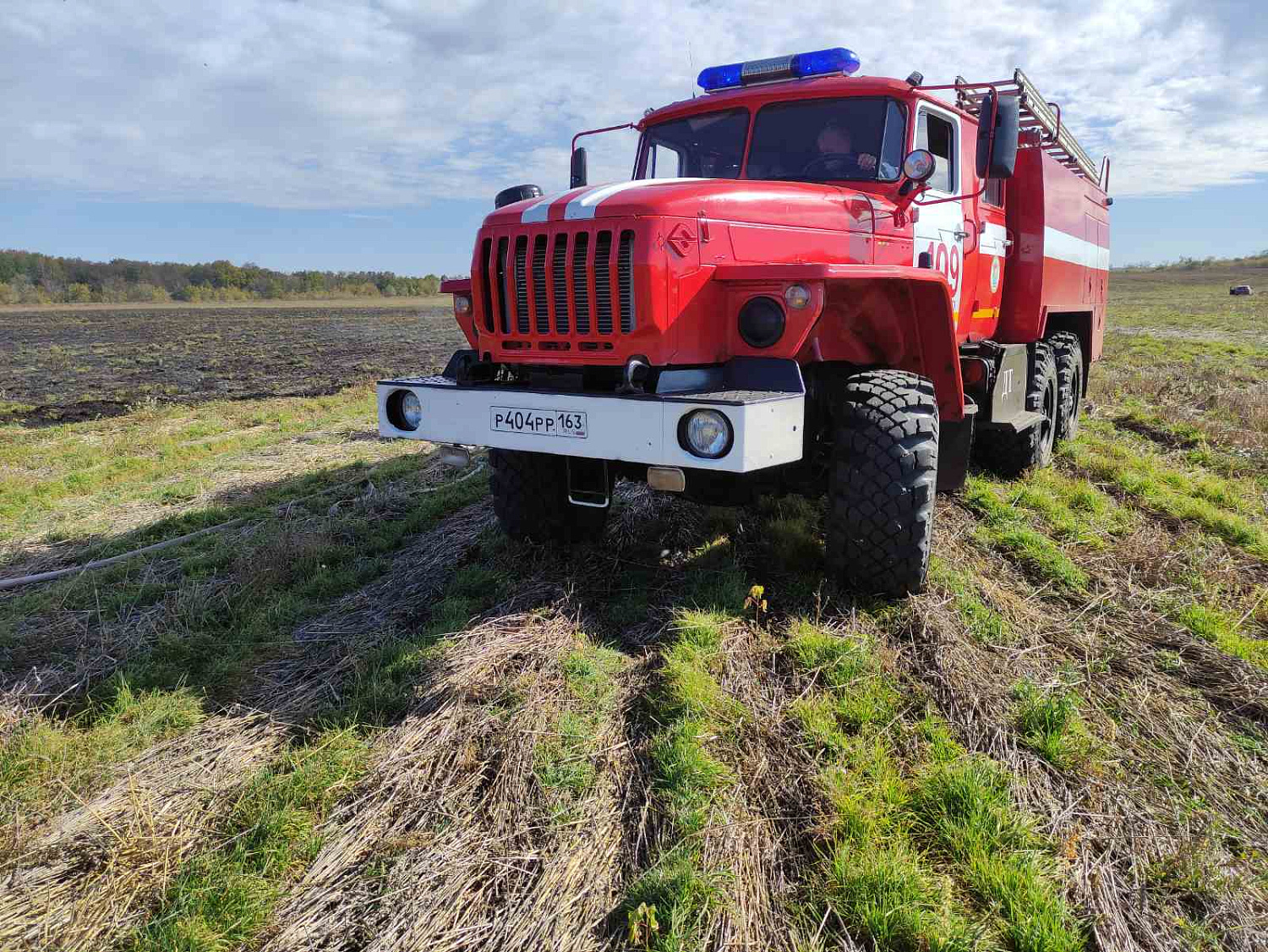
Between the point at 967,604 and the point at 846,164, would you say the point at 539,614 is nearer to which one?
the point at 967,604

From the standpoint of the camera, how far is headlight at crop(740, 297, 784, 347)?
3484mm

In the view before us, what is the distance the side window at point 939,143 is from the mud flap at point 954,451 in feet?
4.44

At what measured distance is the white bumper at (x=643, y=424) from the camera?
312 centimetres

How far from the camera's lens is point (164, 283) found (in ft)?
230

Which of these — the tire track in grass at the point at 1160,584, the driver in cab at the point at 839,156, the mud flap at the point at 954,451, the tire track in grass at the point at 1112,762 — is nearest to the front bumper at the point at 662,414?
the tire track in grass at the point at 1112,762

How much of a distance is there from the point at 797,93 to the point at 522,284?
2089 mm

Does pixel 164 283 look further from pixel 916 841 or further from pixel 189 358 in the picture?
pixel 916 841

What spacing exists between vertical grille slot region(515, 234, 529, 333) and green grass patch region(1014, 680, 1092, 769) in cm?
273

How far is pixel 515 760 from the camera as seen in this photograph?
9.29 ft

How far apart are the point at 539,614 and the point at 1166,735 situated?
2747mm

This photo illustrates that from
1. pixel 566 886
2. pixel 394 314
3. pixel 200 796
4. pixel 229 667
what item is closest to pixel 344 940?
pixel 566 886

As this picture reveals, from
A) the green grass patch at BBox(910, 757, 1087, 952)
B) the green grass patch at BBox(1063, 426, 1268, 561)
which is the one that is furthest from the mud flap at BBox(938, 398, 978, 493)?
the green grass patch at BBox(910, 757, 1087, 952)

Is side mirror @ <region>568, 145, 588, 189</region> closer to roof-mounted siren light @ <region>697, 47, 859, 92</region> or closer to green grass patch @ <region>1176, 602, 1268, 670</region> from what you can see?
roof-mounted siren light @ <region>697, 47, 859, 92</region>

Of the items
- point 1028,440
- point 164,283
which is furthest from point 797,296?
point 164,283
